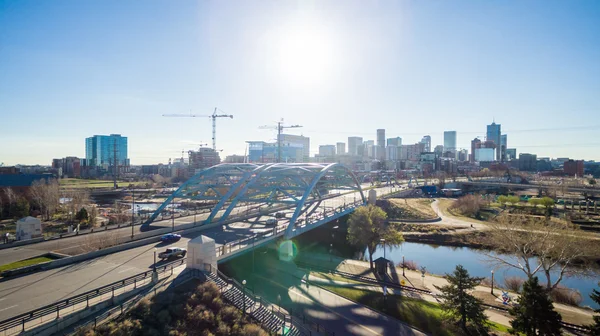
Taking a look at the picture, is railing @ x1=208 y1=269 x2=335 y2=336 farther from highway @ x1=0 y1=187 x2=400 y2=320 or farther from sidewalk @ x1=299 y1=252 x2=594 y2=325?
sidewalk @ x1=299 y1=252 x2=594 y2=325

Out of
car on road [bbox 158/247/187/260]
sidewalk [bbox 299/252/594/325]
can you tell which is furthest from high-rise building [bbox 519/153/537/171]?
car on road [bbox 158/247/187/260]

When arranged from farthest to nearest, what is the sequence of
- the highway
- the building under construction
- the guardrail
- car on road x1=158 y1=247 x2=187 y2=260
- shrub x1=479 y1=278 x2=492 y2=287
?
the building under construction, shrub x1=479 y1=278 x2=492 y2=287, car on road x1=158 y1=247 x2=187 y2=260, the guardrail, the highway

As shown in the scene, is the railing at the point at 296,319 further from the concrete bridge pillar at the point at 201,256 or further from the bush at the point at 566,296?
the bush at the point at 566,296

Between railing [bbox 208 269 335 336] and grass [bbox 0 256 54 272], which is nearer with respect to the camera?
railing [bbox 208 269 335 336]

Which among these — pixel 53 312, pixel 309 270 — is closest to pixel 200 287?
pixel 53 312

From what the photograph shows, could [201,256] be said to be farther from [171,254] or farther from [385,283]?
[385,283]

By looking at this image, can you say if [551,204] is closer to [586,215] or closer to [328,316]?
[586,215]
